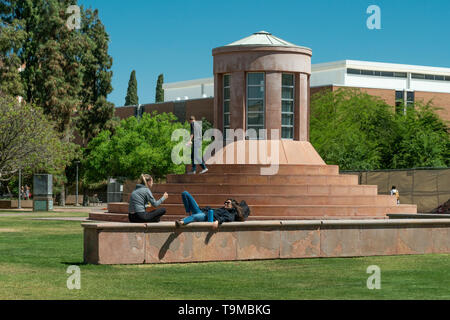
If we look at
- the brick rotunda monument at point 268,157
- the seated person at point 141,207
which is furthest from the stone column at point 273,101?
the seated person at point 141,207

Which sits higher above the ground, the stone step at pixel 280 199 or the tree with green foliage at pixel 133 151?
the tree with green foliage at pixel 133 151

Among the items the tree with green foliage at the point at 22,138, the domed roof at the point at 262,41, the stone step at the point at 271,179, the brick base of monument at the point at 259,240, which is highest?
the domed roof at the point at 262,41

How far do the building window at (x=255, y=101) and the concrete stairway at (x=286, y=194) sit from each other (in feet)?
8.97

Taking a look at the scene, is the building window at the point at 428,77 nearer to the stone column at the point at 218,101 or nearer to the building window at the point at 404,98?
the building window at the point at 404,98

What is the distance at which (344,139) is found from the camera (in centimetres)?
6334

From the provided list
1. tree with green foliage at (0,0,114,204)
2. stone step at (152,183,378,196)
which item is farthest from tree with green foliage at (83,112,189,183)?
stone step at (152,183,378,196)

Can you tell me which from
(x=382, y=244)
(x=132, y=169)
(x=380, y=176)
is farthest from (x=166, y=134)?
(x=382, y=244)

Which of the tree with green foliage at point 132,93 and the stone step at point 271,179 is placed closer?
the stone step at point 271,179

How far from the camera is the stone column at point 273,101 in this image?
27922mm

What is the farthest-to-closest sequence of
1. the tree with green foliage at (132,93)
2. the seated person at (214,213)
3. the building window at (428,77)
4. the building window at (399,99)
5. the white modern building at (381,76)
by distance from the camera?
the tree with green foliage at (132,93)
the building window at (428,77)
the white modern building at (381,76)
the building window at (399,99)
the seated person at (214,213)

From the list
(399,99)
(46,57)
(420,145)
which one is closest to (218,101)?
(420,145)

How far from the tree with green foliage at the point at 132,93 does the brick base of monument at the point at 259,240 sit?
94.7 meters

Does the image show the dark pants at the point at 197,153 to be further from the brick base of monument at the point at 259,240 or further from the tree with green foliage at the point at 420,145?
the tree with green foliage at the point at 420,145

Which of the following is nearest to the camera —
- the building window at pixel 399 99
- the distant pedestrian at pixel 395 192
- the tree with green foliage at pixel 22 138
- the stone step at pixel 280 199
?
the stone step at pixel 280 199
